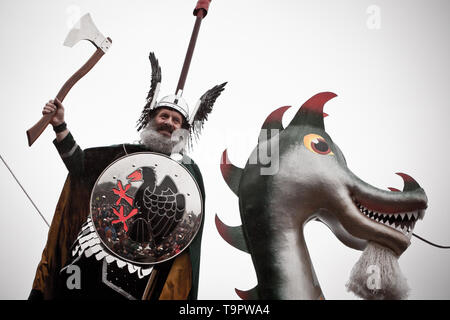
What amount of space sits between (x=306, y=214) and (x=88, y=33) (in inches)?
70.9

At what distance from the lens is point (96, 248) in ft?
9.10

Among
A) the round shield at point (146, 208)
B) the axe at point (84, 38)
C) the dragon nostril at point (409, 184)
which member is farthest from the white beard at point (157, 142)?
the dragon nostril at point (409, 184)

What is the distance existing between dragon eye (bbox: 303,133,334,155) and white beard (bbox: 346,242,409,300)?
25.2 inches

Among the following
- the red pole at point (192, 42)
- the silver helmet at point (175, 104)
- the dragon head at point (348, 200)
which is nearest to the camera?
the dragon head at point (348, 200)

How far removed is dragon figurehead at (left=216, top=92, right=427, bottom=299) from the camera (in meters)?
2.81

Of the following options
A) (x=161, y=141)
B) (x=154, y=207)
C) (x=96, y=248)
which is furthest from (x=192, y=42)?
(x=96, y=248)

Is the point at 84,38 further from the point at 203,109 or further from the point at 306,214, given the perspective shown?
the point at 306,214

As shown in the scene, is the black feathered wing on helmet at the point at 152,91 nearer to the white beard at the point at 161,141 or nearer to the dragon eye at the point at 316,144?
the white beard at the point at 161,141

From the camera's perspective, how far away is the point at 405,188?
3.11 meters

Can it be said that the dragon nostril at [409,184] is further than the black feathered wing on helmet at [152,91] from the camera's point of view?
No

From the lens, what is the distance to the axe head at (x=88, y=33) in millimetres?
3076

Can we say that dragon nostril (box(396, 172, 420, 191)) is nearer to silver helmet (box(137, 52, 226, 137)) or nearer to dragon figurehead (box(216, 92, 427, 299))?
dragon figurehead (box(216, 92, 427, 299))
